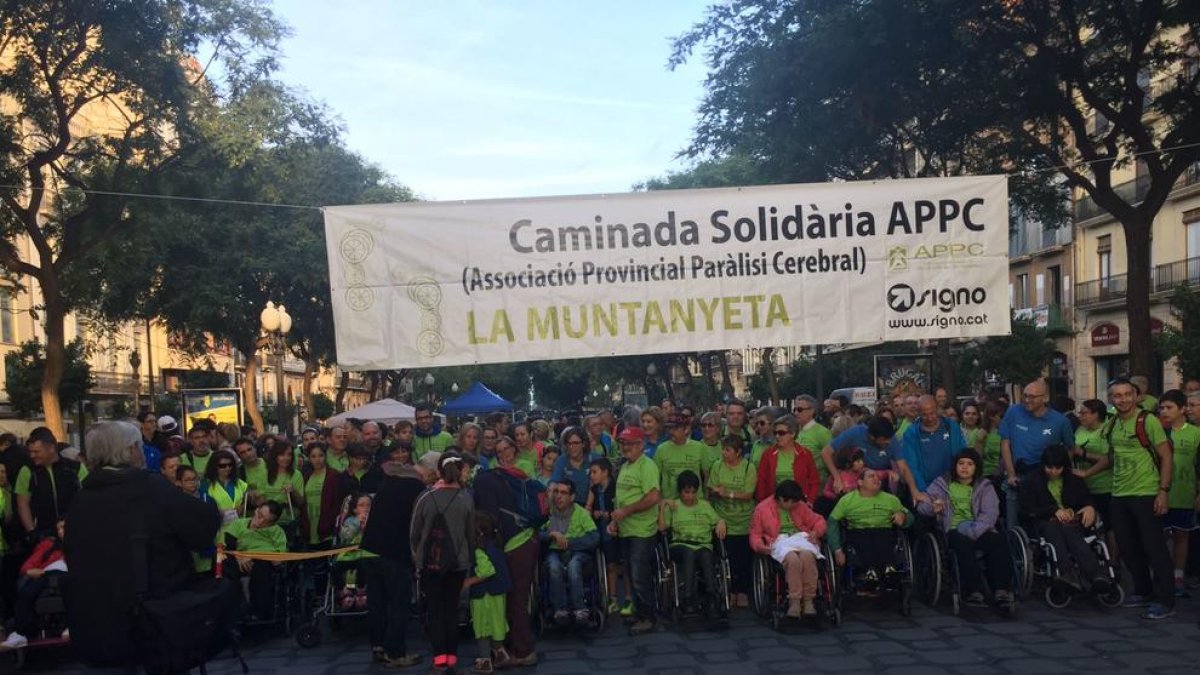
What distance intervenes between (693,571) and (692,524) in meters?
0.39

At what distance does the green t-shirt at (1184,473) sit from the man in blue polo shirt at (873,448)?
224 centimetres

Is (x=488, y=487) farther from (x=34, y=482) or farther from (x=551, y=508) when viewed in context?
(x=34, y=482)

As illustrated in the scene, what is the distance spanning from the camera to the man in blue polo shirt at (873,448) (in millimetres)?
9805

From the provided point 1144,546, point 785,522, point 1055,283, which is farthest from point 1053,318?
point 785,522

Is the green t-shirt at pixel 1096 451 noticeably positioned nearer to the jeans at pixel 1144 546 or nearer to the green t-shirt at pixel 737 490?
the jeans at pixel 1144 546

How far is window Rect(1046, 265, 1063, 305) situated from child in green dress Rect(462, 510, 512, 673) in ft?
128

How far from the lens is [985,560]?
8.98 meters

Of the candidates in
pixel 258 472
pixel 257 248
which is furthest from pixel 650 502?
pixel 257 248

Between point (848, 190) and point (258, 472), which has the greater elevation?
point (848, 190)

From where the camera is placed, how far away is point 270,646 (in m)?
8.91

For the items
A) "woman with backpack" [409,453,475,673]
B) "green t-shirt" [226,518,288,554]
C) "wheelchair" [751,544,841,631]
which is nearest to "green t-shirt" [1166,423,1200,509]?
"wheelchair" [751,544,841,631]

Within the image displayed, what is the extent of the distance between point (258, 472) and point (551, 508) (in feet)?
9.86

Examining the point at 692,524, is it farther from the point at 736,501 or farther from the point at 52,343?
the point at 52,343

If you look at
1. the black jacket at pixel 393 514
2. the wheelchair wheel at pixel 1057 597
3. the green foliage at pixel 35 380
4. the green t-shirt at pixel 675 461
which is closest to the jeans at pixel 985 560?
the wheelchair wheel at pixel 1057 597
